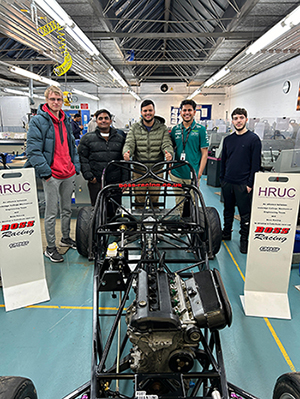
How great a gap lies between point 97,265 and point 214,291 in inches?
41.8

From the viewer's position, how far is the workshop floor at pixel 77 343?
71.9 inches

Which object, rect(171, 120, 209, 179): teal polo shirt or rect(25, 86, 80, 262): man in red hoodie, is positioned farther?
rect(171, 120, 209, 179): teal polo shirt

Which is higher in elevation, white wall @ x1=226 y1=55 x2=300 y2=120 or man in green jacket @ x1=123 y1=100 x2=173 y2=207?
white wall @ x1=226 y1=55 x2=300 y2=120

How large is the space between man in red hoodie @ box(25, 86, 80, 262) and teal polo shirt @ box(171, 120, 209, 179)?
1367mm

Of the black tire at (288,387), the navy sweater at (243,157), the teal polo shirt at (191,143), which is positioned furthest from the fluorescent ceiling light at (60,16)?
the black tire at (288,387)

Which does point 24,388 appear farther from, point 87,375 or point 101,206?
A: point 101,206

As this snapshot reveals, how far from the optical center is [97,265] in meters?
2.14

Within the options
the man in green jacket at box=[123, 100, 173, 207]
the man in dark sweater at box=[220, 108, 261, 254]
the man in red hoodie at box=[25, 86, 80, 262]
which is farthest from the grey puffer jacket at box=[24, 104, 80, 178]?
the man in dark sweater at box=[220, 108, 261, 254]

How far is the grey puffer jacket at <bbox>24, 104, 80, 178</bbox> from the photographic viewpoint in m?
2.96

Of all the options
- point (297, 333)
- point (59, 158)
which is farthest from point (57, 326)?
point (297, 333)

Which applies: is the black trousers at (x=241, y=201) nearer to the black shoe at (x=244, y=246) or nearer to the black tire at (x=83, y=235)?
the black shoe at (x=244, y=246)

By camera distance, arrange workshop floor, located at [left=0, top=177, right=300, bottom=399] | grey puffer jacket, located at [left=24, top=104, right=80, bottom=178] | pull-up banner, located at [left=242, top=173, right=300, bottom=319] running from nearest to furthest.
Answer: workshop floor, located at [left=0, top=177, right=300, bottom=399] < pull-up banner, located at [left=242, top=173, right=300, bottom=319] < grey puffer jacket, located at [left=24, top=104, right=80, bottom=178]

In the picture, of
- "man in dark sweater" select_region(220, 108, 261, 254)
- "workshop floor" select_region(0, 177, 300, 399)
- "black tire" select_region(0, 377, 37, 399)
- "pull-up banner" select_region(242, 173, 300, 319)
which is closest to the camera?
"black tire" select_region(0, 377, 37, 399)

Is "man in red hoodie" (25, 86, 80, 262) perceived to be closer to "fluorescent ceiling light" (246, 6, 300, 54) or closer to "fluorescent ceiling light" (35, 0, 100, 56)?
"fluorescent ceiling light" (35, 0, 100, 56)
